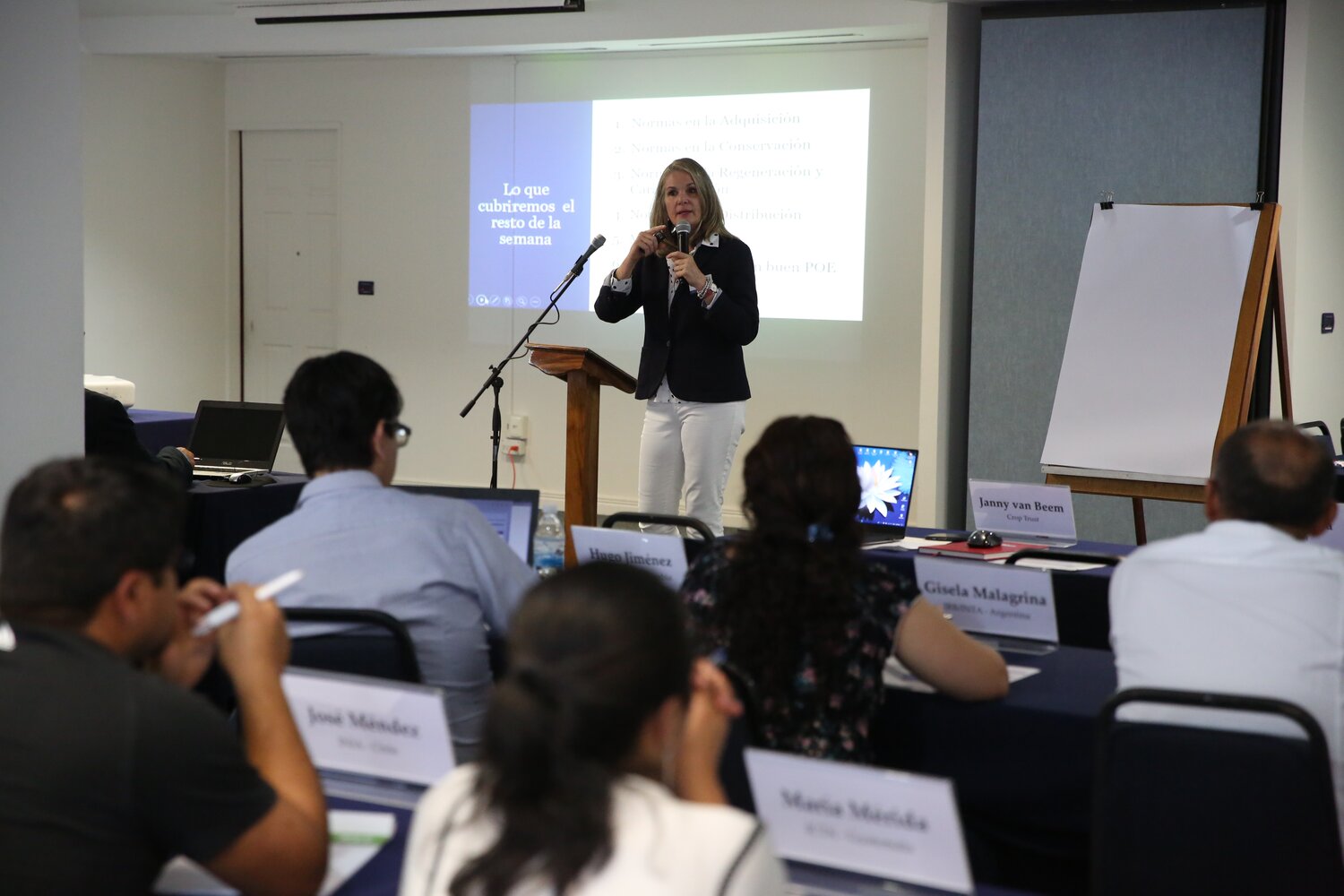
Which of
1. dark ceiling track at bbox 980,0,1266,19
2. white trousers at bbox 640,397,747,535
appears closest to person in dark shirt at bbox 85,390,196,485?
white trousers at bbox 640,397,747,535

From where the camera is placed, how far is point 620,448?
25.2ft

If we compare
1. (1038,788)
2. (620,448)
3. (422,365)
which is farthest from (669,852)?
(422,365)

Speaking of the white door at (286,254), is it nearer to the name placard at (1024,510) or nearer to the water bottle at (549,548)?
the water bottle at (549,548)

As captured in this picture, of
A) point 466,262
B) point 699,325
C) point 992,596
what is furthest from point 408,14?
point 992,596

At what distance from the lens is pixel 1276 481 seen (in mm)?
2090

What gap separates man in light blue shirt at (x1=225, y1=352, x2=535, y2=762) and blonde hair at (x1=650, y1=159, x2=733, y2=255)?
2443 mm

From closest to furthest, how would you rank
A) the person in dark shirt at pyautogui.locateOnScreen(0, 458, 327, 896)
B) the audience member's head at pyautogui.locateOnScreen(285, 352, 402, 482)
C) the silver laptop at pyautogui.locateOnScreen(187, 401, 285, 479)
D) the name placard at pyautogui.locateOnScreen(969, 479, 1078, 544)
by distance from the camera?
the person in dark shirt at pyautogui.locateOnScreen(0, 458, 327, 896) < the audience member's head at pyautogui.locateOnScreen(285, 352, 402, 482) < the name placard at pyautogui.locateOnScreen(969, 479, 1078, 544) < the silver laptop at pyautogui.locateOnScreen(187, 401, 285, 479)

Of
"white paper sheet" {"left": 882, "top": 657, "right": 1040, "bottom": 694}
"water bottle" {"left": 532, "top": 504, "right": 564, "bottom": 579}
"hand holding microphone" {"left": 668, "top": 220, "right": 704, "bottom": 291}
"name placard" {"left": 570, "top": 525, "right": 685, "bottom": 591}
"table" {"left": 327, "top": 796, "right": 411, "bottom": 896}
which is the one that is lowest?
"table" {"left": 327, "top": 796, "right": 411, "bottom": 896}

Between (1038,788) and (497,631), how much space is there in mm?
956

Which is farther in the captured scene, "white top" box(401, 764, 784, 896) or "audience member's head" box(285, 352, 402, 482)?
"audience member's head" box(285, 352, 402, 482)

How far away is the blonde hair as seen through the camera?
183 inches

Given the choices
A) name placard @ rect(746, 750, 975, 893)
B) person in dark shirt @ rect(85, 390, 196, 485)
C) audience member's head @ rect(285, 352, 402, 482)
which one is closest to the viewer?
name placard @ rect(746, 750, 975, 893)

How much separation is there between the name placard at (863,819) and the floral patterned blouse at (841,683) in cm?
49

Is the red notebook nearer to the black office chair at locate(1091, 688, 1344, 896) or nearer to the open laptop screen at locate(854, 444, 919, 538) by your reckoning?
the open laptop screen at locate(854, 444, 919, 538)
